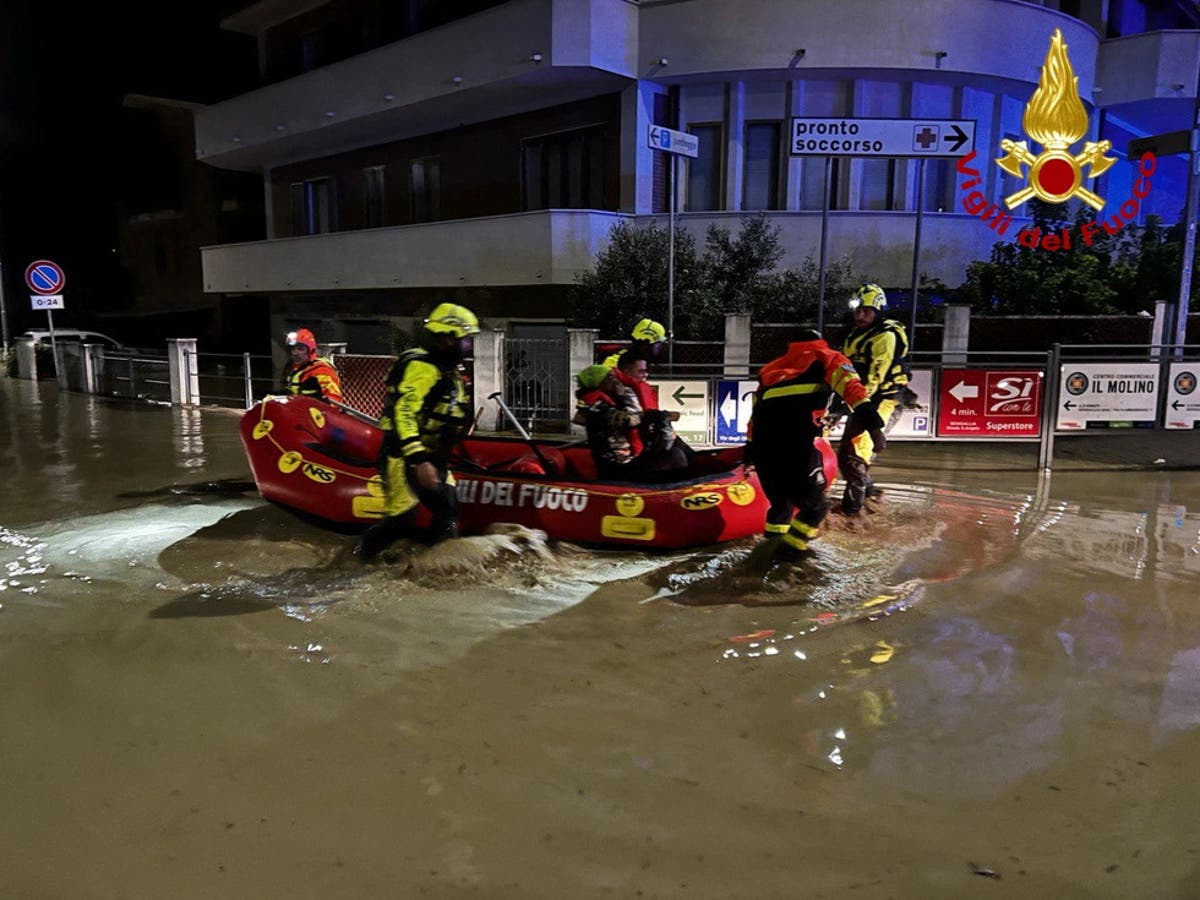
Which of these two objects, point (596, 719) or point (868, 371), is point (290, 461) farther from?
point (868, 371)

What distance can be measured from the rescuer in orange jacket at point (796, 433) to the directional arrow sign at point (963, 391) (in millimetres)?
5270

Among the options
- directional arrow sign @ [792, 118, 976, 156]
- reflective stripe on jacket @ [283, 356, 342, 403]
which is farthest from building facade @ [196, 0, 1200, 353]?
reflective stripe on jacket @ [283, 356, 342, 403]

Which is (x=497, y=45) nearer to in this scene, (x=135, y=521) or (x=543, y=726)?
(x=135, y=521)

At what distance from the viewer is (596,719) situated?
3.98 metres

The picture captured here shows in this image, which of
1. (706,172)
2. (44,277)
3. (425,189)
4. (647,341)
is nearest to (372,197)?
(425,189)

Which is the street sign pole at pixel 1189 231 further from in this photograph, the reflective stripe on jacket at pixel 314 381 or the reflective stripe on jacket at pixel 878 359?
the reflective stripe on jacket at pixel 314 381

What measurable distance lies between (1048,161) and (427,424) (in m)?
14.8

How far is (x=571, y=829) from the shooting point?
3.15 m

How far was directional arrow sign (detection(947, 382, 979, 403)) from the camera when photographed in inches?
426

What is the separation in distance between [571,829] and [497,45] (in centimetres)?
1591

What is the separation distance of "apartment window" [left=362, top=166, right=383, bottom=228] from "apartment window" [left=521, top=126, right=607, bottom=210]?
4.87 meters

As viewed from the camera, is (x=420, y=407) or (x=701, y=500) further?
(x=701, y=500)

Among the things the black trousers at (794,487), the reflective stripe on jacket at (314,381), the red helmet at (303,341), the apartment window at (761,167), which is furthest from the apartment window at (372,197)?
the black trousers at (794,487)

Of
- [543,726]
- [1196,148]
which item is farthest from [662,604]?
[1196,148]
